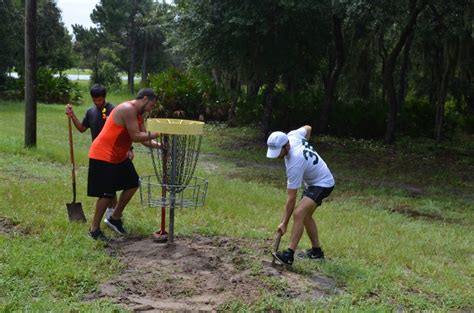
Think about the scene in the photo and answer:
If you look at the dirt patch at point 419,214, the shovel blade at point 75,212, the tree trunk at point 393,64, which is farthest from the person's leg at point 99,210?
A: the tree trunk at point 393,64

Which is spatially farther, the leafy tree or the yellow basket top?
the leafy tree

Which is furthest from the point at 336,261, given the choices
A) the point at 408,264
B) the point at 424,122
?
the point at 424,122

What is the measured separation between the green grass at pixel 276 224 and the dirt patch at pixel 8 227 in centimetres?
8

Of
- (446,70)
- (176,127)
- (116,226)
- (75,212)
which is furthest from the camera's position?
(446,70)

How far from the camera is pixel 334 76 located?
1900 cm

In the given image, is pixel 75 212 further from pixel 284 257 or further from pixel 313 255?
pixel 313 255

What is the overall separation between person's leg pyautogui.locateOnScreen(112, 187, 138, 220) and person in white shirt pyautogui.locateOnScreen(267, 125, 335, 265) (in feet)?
5.77

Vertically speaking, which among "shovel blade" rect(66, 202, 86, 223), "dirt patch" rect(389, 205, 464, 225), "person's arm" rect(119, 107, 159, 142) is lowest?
"dirt patch" rect(389, 205, 464, 225)

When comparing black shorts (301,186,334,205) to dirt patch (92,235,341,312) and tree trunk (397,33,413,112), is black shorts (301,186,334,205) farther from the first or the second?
tree trunk (397,33,413,112)

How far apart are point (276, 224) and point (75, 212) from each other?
2487 millimetres

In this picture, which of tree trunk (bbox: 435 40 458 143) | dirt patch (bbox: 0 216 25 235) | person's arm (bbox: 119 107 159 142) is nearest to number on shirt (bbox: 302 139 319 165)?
person's arm (bbox: 119 107 159 142)

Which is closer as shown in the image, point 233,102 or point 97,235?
point 97,235

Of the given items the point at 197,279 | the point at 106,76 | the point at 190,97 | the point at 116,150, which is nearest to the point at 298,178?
the point at 197,279

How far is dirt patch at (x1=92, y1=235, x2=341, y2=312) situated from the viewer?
459 cm
